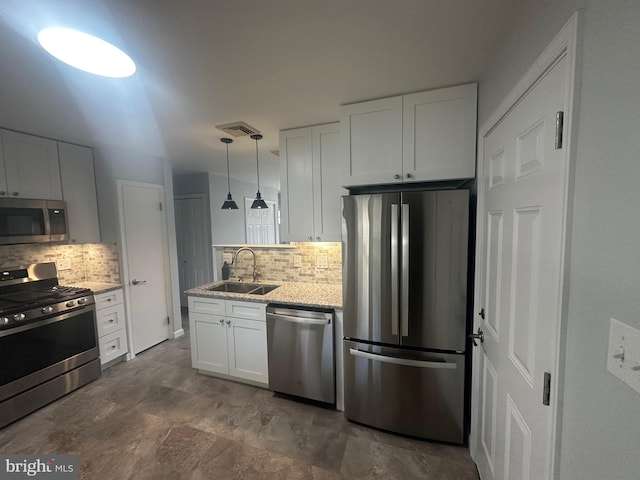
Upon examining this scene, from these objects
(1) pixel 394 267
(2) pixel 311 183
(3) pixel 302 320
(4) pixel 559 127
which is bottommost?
(3) pixel 302 320

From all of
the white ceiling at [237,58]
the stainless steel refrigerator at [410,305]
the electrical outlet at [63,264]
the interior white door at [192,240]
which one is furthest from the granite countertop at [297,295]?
the interior white door at [192,240]

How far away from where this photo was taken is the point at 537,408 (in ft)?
2.96

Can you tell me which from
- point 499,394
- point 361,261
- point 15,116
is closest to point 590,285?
point 499,394

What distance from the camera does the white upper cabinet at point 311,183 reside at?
2.37m

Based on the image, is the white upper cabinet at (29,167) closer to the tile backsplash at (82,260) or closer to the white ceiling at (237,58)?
the white ceiling at (237,58)

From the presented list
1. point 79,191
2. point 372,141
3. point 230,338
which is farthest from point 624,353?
point 79,191

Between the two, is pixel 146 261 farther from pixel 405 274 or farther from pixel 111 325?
pixel 405 274

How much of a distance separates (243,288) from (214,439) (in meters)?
1.38

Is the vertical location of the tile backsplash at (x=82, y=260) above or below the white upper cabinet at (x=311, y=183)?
below

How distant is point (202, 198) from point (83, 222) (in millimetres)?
1829

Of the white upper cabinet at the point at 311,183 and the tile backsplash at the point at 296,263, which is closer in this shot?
the white upper cabinet at the point at 311,183

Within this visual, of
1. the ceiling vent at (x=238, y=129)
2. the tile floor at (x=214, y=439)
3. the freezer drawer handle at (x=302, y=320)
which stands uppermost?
the ceiling vent at (x=238, y=129)

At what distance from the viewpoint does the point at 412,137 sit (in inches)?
72.7

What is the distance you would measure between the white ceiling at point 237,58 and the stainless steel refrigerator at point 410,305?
0.77 metres
